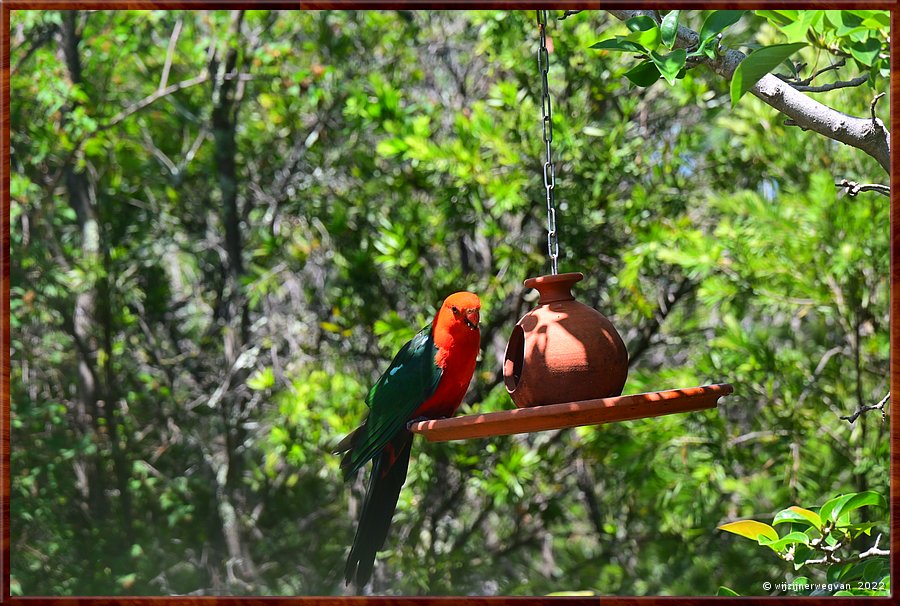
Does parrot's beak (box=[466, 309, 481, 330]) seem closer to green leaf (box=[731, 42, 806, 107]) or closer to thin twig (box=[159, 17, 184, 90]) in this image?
green leaf (box=[731, 42, 806, 107])

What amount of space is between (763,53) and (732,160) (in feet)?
9.10

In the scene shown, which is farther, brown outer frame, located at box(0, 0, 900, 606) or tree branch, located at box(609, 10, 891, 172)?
brown outer frame, located at box(0, 0, 900, 606)

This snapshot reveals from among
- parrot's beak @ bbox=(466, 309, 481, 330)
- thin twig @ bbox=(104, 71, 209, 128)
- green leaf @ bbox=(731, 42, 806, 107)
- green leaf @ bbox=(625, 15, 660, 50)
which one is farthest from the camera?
thin twig @ bbox=(104, 71, 209, 128)

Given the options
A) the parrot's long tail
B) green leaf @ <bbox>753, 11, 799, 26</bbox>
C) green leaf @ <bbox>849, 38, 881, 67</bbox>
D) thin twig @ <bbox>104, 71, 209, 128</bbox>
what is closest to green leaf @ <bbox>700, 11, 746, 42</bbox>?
green leaf @ <bbox>753, 11, 799, 26</bbox>

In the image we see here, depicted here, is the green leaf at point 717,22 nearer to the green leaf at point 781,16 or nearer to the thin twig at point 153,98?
the green leaf at point 781,16

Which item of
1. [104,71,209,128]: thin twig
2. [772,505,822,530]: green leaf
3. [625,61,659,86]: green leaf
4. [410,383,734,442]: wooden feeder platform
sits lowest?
[772,505,822,530]: green leaf

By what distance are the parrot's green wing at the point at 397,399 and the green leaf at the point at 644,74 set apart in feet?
2.89

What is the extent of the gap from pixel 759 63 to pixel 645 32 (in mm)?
267

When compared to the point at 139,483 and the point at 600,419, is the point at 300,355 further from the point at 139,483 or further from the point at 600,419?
the point at 600,419

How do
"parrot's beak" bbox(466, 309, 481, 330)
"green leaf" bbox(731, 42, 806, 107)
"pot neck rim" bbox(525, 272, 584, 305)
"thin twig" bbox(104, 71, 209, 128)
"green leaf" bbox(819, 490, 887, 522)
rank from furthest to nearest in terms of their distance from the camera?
"thin twig" bbox(104, 71, 209, 128) < "parrot's beak" bbox(466, 309, 481, 330) < "pot neck rim" bbox(525, 272, 584, 305) < "green leaf" bbox(819, 490, 887, 522) < "green leaf" bbox(731, 42, 806, 107)

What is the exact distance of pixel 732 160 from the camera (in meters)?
4.05

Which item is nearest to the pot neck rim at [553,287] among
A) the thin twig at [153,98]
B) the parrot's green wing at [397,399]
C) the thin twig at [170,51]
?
the parrot's green wing at [397,399]

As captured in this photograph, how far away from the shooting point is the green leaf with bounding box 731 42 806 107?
1.38m

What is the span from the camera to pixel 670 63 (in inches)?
60.7
